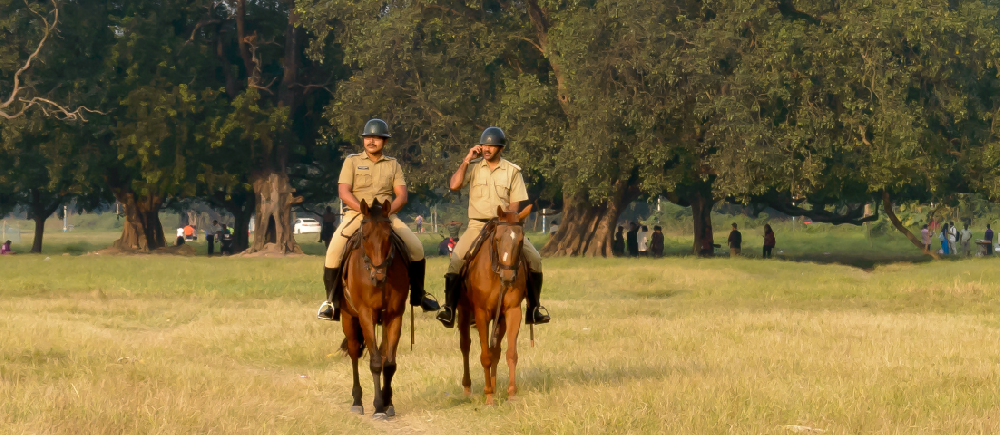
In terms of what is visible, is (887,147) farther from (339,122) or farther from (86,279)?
(86,279)

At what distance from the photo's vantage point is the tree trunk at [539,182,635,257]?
37.2m

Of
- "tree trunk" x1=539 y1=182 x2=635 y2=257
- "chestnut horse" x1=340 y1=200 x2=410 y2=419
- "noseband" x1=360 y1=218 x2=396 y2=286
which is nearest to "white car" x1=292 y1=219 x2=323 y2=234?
"tree trunk" x1=539 y1=182 x2=635 y2=257

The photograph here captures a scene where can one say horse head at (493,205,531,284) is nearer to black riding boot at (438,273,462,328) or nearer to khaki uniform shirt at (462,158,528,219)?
khaki uniform shirt at (462,158,528,219)

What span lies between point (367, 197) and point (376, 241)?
3.68 ft

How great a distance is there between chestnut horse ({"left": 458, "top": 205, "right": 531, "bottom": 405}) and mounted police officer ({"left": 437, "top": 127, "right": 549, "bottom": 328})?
0.41 feet

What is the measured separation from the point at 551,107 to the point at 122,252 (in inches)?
785

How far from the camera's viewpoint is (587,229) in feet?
124

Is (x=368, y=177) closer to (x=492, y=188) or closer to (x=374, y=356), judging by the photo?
(x=492, y=188)

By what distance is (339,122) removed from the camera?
3628cm

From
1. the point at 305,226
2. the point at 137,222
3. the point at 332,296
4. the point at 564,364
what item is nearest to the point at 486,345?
the point at 332,296

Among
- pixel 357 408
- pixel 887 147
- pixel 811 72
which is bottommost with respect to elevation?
pixel 357 408

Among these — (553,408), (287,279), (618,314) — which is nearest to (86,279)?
(287,279)

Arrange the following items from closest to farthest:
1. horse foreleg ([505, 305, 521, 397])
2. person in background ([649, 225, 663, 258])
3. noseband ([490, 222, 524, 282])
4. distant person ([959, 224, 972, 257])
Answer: noseband ([490, 222, 524, 282]) < horse foreleg ([505, 305, 521, 397]) < person in background ([649, 225, 663, 258]) < distant person ([959, 224, 972, 257])

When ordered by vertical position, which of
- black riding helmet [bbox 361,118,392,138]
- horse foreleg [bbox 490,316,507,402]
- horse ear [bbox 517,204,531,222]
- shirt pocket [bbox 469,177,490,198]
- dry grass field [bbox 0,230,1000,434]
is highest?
black riding helmet [bbox 361,118,392,138]
